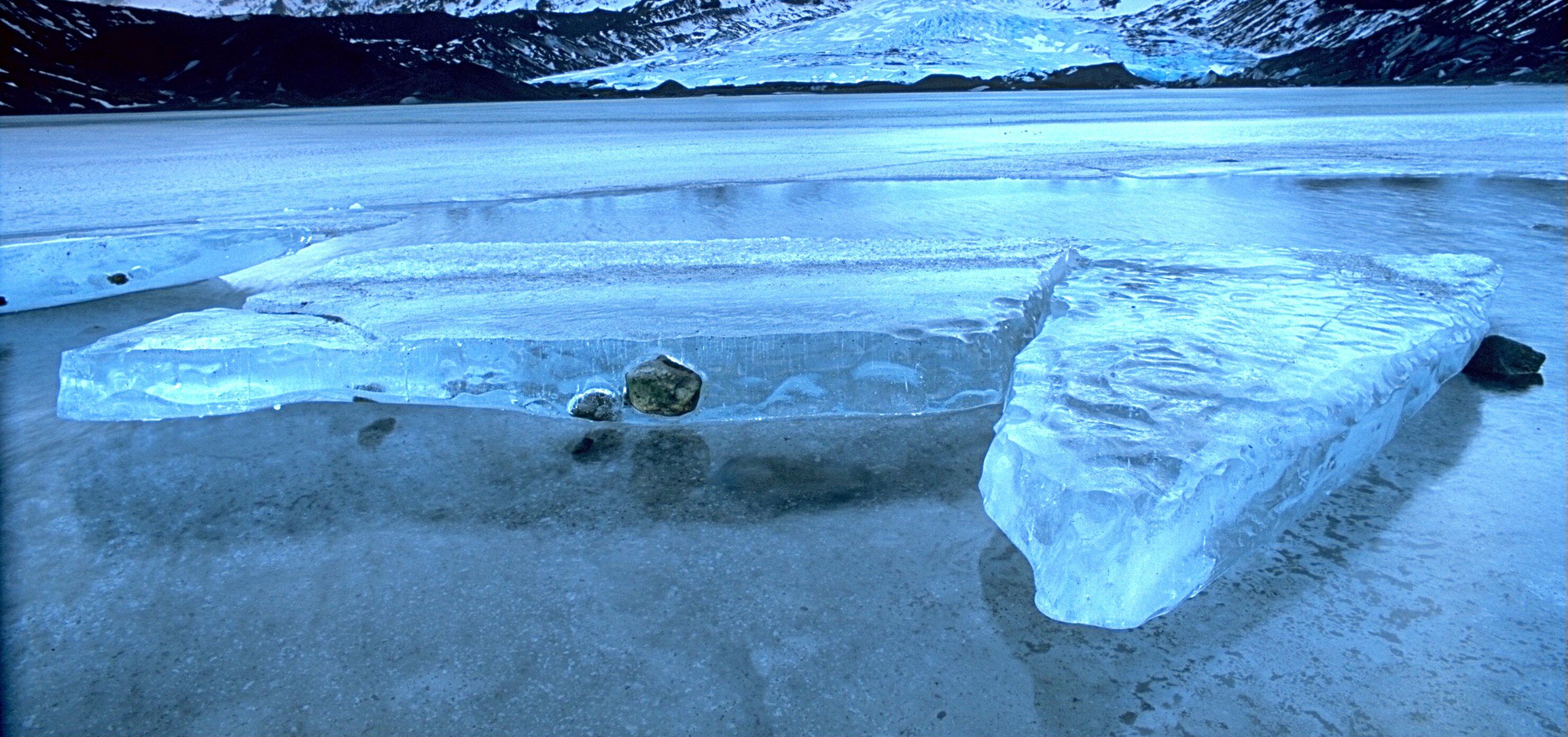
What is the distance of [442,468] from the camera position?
5.66ft

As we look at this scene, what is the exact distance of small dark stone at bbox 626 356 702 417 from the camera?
1.99m

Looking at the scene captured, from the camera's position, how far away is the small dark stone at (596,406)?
199cm

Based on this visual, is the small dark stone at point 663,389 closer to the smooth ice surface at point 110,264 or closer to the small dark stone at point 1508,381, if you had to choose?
the small dark stone at point 1508,381

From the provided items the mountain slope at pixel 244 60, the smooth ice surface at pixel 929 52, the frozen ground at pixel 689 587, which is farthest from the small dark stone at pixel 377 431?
the smooth ice surface at pixel 929 52

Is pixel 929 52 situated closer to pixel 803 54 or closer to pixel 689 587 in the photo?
pixel 803 54

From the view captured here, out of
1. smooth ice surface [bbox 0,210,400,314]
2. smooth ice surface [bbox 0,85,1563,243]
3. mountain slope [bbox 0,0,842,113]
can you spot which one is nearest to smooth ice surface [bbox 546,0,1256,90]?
mountain slope [bbox 0,0,842,113]

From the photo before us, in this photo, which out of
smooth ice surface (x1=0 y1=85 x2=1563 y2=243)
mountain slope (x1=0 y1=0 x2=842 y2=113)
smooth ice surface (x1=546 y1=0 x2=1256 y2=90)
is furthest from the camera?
smooth ice surface (x1=546 y1=0 x2=1256 y2=90)

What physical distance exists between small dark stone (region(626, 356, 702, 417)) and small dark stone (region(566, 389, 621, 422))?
35mm

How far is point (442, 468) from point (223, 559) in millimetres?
420

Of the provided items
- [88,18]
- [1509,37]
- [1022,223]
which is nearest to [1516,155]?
[1022,223]

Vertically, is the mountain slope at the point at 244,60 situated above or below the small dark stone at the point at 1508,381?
above

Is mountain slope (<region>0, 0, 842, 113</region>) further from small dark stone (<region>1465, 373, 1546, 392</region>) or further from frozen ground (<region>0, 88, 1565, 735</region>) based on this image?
small dark stone (<region>1465, 373, 1546, 392</region>)

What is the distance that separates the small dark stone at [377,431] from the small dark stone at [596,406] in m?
0.39

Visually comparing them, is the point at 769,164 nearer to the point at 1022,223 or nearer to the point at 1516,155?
the point at 1022,223
